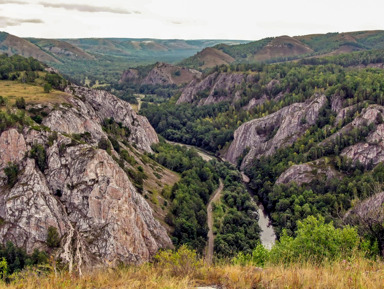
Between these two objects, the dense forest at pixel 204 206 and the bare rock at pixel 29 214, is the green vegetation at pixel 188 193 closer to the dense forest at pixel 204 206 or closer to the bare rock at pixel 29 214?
the dense forest at pixel 204 206

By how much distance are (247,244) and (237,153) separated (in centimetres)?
6756

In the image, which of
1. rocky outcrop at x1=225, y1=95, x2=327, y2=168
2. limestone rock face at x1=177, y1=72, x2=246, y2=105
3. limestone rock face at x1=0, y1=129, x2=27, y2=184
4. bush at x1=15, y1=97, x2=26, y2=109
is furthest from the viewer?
limestone rock face at x1=177, y1=72, x2=246, y2=105

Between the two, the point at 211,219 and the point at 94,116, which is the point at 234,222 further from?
the point at 94,116

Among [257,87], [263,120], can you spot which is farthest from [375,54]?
[263,120]

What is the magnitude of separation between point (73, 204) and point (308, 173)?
221ft

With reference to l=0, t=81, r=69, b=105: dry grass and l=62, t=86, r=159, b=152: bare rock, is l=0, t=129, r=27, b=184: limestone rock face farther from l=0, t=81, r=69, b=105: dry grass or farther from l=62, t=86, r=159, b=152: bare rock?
l=62, t=86, r=159, b=152: bare rock

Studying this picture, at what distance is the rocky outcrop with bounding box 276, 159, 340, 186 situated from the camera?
292 feet

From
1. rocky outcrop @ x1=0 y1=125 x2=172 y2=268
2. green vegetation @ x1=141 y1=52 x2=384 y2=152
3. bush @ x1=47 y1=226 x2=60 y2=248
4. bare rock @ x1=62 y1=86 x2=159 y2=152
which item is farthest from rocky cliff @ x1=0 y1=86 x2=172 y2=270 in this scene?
green vegetation @ x1=141 y1=52 x2=384 y2=152

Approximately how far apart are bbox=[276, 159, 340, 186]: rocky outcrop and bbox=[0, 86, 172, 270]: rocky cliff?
157ft

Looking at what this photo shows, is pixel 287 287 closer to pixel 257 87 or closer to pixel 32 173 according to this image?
pixel 32 173

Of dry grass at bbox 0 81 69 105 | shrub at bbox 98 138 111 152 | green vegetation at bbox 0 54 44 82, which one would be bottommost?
shrub at bbox 98 138 111 152

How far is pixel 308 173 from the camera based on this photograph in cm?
9206

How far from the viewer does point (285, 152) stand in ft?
358

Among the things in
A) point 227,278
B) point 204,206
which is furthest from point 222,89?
point 227,278
